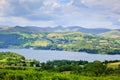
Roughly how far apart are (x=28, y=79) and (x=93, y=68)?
60534 mm

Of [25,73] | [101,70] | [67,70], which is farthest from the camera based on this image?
[67,70]

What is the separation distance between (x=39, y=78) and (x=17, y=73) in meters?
9.58

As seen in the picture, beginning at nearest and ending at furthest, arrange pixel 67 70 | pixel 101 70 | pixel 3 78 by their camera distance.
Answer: pixel 3 78, pixel 101 70, pixel 67 70

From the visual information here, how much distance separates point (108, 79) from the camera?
137250 mm

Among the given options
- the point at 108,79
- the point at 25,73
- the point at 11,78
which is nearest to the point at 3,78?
the point at 11,78

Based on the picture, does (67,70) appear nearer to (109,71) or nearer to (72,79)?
(109,71)

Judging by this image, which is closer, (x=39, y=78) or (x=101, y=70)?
(x=39, y=78)

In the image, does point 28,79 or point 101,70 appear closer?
point 28,79

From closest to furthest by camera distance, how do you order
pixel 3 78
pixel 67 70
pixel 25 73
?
pixel 3 78 → pixel 25 73 → pixel 67 70

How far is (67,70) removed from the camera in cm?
19412

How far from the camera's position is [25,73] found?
138 m

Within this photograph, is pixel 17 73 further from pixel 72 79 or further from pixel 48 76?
pixel 72 79

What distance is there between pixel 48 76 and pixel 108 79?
80.5 ft

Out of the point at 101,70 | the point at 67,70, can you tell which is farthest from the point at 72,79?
the point at 67,70
